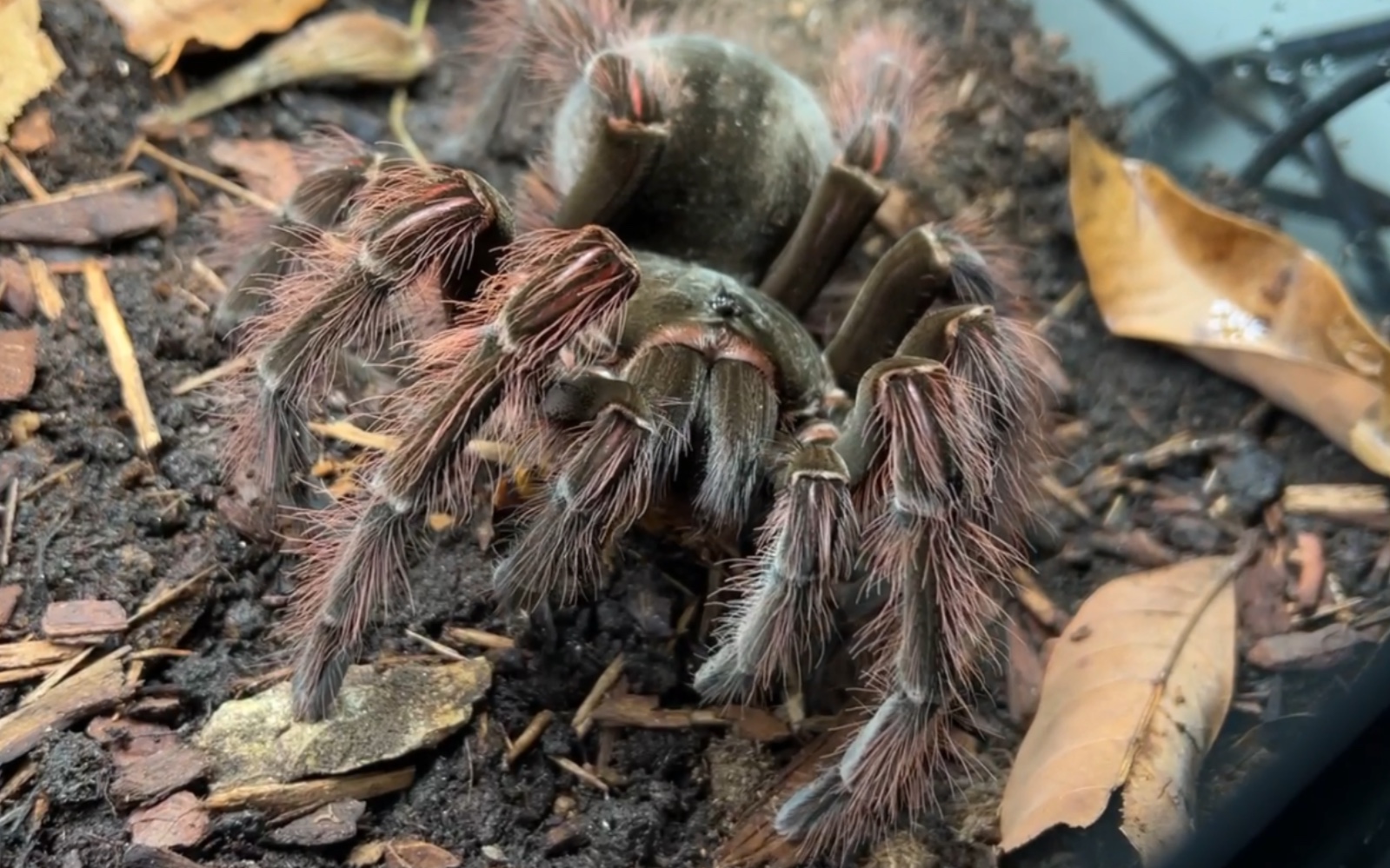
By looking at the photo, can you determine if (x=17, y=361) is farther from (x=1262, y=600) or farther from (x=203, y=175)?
(x=1262, y=600)

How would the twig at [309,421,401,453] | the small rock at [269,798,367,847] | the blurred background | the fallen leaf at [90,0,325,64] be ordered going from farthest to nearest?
the fallen leaf at [90,0,325,64]
the blurred background
the twig at [309,421,401,453]
the small rock at [269,798,367,847]

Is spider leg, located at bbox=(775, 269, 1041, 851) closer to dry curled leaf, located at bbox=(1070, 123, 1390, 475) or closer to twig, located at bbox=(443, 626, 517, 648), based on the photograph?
twig, located at bbox=(443, 626, 517, 648)

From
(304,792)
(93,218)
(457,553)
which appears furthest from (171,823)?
(93,218)

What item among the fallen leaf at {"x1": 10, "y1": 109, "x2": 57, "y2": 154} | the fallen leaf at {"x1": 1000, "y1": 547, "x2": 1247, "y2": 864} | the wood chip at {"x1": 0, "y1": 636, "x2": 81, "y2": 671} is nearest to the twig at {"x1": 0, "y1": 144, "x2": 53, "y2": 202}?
the fallen leaf at {"x1": 10, "y1": 109, "x2": 57, "y2": 154}

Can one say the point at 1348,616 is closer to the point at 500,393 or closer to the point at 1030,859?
the point at 1030,859

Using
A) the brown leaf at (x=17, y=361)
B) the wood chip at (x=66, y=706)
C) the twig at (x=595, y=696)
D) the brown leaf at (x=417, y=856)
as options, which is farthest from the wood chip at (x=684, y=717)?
the brown leaf at (x=17, y=361)

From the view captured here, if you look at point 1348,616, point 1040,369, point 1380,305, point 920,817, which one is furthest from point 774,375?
point 1380,305
